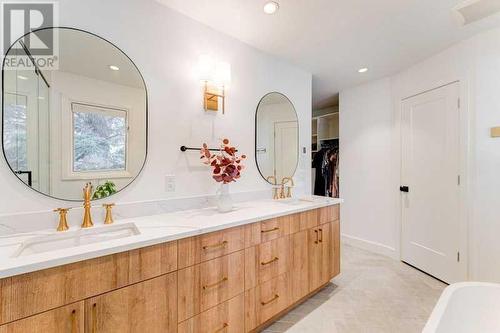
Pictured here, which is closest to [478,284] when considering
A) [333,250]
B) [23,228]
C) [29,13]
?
[333,250]

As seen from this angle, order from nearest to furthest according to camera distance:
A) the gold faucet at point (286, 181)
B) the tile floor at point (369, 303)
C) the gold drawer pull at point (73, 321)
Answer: the gold drawer pull at point (73, 321), the tile floor at point (369, 303), the gold faucet at point (286, 181)

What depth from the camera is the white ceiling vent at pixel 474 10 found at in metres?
1.69

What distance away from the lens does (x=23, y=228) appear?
1.22 metres

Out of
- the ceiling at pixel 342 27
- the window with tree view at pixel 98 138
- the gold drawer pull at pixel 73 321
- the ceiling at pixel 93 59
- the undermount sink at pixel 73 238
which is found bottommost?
the gold drawer pull at pixel 73 321

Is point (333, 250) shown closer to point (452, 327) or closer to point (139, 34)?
point (452, 327)

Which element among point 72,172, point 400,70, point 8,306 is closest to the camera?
point 8,306

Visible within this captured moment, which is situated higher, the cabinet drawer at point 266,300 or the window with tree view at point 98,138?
the window with tree view at point 98,138

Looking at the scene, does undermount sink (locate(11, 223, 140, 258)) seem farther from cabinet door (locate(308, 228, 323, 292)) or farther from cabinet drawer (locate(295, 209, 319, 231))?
cabinet door (locate(308, 228, 323, 292))

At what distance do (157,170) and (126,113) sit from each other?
1.46ft

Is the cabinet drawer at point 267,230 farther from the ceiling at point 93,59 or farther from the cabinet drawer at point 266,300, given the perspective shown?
the ceiling at point 93,59

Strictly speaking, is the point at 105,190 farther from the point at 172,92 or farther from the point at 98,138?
the point at 172,92

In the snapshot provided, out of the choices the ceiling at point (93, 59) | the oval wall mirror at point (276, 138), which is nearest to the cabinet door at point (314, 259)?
the oval wall mirror at point (276, 138)

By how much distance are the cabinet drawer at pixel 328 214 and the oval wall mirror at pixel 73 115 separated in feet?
5.32

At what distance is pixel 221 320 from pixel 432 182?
2674 mm
